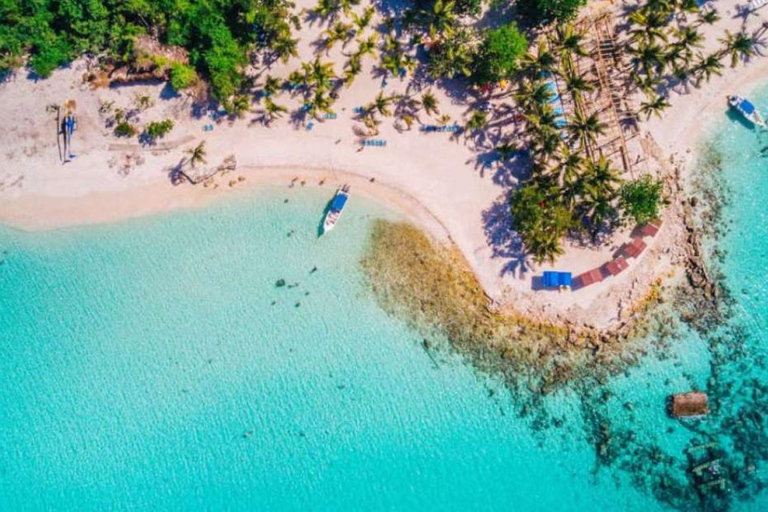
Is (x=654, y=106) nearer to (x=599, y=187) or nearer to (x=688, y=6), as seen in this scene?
(x=599, y=187)

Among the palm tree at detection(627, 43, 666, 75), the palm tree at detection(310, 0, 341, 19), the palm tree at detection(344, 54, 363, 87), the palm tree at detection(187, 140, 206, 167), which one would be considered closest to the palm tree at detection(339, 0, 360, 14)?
the palm tree at detection(310, 0, 341, 19)

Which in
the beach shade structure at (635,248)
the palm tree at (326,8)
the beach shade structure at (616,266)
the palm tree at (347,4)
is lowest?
the beach shade structure at (616,266)

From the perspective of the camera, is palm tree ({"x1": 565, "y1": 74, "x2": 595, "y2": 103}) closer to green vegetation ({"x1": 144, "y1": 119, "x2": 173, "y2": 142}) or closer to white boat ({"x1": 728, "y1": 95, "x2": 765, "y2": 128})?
white boat ({"x1": 728, "y1": 95, "x2": 765, "y2": 128})

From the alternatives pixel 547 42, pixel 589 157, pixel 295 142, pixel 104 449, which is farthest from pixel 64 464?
pixel 547 42

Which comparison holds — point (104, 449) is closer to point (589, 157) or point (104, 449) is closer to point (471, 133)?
point (471, 133)

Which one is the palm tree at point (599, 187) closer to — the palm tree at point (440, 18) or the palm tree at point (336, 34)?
the palm tree at point (440, 18)

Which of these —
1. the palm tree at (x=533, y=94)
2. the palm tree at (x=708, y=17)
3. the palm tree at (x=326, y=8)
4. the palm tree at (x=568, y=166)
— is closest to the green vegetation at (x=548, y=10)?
the palm tree at (x=533, y=94)

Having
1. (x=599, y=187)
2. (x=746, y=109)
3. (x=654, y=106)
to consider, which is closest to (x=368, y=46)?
(x=599, y=187)
